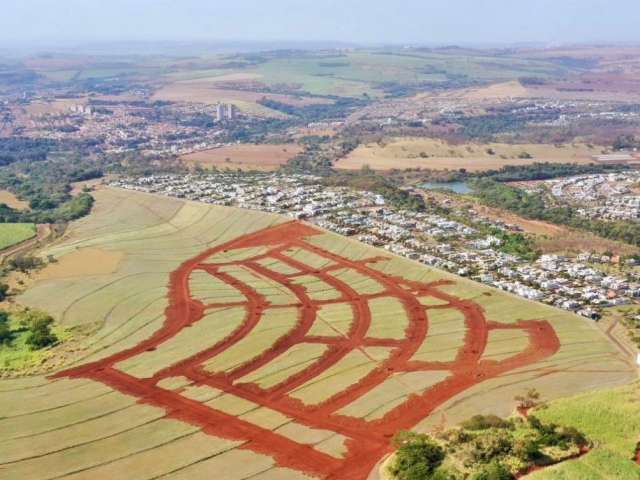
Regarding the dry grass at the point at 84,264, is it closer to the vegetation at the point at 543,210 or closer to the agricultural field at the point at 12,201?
the agricultural field at the point at 12,201

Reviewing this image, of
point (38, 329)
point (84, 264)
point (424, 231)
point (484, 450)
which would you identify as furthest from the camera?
point (424, 231)

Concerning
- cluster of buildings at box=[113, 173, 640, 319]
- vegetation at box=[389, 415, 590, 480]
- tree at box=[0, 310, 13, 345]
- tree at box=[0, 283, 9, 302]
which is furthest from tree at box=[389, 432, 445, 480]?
tree at box=[0, 283, 9, 302]

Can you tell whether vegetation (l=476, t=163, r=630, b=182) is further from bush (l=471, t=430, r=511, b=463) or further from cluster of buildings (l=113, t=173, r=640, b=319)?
bush (l=471, t=430, r=511, b=463)

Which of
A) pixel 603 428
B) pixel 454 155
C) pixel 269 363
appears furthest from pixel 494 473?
pixel 454 155

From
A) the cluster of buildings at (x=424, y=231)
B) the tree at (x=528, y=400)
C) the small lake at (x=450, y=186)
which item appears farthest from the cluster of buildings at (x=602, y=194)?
the tree at (x=528, y=400)

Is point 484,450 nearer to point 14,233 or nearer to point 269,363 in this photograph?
point 269,363
